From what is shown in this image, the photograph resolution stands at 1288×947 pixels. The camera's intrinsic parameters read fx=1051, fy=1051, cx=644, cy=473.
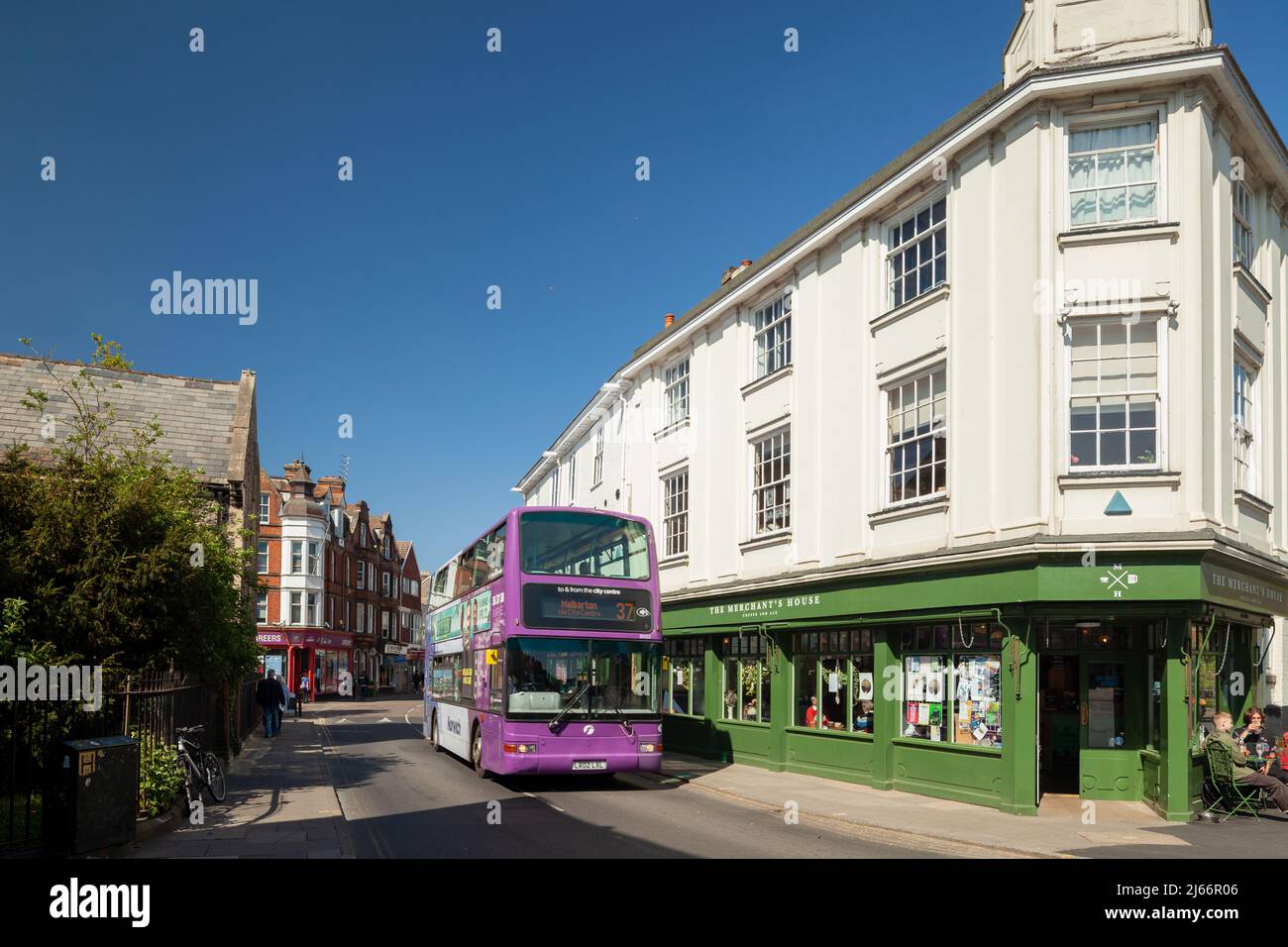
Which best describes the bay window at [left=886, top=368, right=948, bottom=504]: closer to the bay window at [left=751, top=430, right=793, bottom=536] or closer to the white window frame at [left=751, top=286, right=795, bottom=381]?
the bay window at [left=751, top=430, right=793, bottom=536]

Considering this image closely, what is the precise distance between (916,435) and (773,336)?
578 centimetres

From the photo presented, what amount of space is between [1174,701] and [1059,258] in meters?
5.98

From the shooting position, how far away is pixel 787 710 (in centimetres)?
1986

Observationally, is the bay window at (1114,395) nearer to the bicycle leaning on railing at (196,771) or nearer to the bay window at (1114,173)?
the bay window at (1114,173)

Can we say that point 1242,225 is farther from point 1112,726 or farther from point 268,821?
point 268,821

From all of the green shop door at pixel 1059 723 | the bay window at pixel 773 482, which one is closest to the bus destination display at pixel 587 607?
the bay window at pixel 773 482

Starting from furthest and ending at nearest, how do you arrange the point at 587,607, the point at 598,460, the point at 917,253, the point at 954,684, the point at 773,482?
the point at 598,460 < the point at 773,482 < the point at 917,253 < the point at 587,607 < the point at 954,684

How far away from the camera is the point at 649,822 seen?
1305 centimetres

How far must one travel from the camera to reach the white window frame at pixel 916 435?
1594 cm

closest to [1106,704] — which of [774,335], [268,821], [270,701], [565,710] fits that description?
[565,710]
